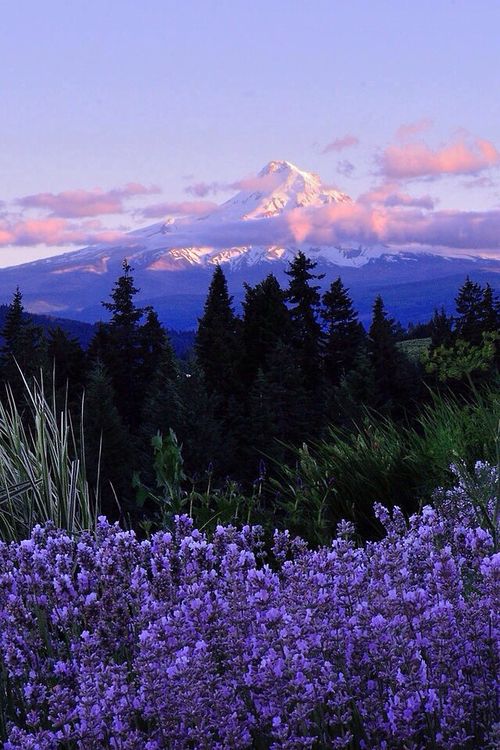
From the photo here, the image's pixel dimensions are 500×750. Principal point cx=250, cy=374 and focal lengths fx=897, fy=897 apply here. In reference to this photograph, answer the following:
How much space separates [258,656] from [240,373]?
6163 centimetres

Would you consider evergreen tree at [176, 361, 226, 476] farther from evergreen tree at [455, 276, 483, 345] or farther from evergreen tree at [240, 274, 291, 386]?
evergreen tree at [455, 276, 483, 345]

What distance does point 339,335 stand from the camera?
6625 centimetres

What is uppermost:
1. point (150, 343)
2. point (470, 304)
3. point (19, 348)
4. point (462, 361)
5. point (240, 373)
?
point (462, 361)

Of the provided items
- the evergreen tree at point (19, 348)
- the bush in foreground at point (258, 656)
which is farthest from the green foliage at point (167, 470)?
the evergreen tree at point (19, 348)

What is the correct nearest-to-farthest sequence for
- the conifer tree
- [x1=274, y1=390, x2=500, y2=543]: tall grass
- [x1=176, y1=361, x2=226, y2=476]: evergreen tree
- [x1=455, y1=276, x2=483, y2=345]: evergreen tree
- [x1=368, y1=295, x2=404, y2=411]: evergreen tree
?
1. [x1=274, y1=390, x2=500, y2=543]: tall grass
2. [x1=176, y1=361, x2=226, y2=476]: evergreen tree
3. [x1=455, y1=276, x2=483, y2=345]: evergreen tree
4. [x1=368, y1=295, x2=404, y2=411]: evergreen tree
5. the conifer tree

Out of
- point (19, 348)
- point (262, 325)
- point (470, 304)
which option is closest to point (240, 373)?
point (262, 325)

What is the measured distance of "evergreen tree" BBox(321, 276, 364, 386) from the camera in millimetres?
65188

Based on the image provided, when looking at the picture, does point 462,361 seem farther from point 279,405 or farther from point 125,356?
point 125,356

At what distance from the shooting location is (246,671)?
2580mm

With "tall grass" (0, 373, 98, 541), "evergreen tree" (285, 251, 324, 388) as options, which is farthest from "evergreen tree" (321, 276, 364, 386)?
"tall grass" (0, 373, 98, 541)

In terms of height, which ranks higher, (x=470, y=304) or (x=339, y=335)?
(x=470, y=304)

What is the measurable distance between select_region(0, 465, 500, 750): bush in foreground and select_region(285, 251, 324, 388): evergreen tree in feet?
198

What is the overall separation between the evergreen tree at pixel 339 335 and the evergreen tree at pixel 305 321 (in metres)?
1.32

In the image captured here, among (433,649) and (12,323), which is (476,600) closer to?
(433,649)
